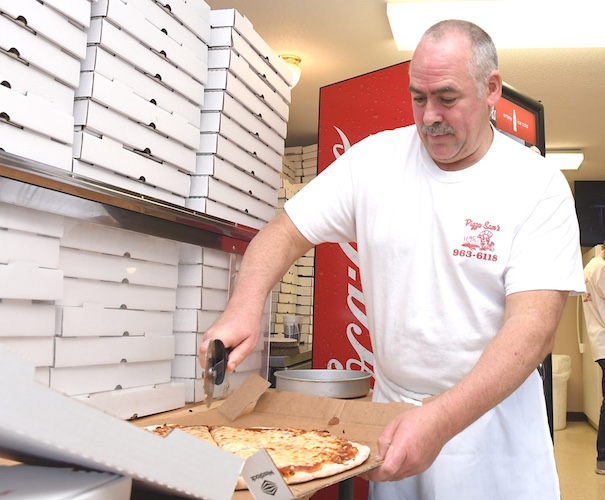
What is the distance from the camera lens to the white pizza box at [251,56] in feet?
7.60

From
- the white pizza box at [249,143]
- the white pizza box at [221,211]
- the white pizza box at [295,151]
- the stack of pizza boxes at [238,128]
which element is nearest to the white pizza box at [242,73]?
the stack of pizza boxes at [238,128]

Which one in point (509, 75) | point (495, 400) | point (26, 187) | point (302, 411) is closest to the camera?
point (495, 400)

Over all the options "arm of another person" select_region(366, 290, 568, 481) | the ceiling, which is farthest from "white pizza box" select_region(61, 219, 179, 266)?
the ceiling

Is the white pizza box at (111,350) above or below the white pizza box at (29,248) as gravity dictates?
below

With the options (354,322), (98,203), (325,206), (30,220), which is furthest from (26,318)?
(354,322)

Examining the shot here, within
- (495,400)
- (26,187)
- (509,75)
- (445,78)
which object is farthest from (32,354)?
(509,75)

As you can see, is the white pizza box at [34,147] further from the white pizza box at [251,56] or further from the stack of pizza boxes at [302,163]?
the stack of pizza boxes at [302,163]

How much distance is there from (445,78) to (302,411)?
3.06 feet

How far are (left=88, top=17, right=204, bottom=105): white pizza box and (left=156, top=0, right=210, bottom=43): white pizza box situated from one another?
161mm

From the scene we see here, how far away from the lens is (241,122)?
2.45m

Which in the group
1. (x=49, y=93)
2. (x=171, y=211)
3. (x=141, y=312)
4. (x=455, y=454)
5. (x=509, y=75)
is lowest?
(x=455, y=454)

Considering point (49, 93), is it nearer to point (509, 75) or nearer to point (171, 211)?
point (171, 211)

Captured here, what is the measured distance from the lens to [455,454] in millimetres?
1608

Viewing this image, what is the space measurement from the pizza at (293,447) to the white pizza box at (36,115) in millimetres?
711
